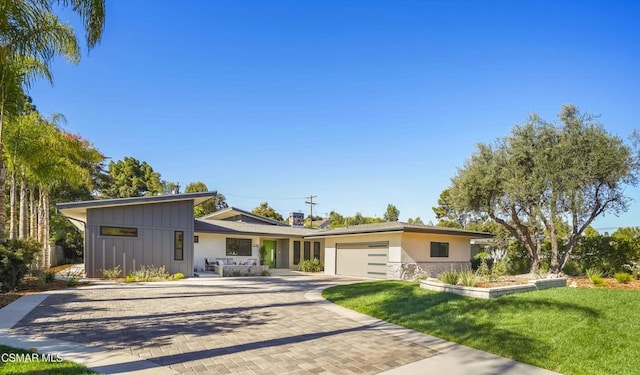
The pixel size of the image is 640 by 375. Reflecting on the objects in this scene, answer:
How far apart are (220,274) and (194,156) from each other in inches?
367

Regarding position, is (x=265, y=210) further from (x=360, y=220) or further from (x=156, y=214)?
(x=156, y=214)

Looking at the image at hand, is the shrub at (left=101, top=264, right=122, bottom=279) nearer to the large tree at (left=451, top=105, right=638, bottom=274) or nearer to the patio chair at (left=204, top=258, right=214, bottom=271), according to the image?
the patio chair at (left=204, top=258, right=214, bottom=271)

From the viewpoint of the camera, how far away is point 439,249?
2138 centimetres

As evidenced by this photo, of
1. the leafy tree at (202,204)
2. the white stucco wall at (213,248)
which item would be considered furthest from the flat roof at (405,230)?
the leafy tree at (202,204)

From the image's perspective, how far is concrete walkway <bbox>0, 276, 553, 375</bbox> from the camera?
5012 mm

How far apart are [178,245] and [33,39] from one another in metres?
11.8

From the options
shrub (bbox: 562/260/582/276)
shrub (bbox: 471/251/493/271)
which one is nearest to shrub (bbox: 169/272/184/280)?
shrub (bbox: 471/251/493/271)

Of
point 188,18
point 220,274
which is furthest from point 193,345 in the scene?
point 220,274

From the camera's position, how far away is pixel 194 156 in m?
25.2

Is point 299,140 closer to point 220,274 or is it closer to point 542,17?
point 220,274

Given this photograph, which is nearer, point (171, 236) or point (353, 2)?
point (353, 2)

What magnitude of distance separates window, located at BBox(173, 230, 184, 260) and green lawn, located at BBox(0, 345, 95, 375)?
46.5 feet

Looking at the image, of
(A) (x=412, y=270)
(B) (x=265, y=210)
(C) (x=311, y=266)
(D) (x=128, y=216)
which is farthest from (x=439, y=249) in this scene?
(B) (x=265, y=210)

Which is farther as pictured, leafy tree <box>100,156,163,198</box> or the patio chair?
leafy tree <box>100,156,163,198</box>
